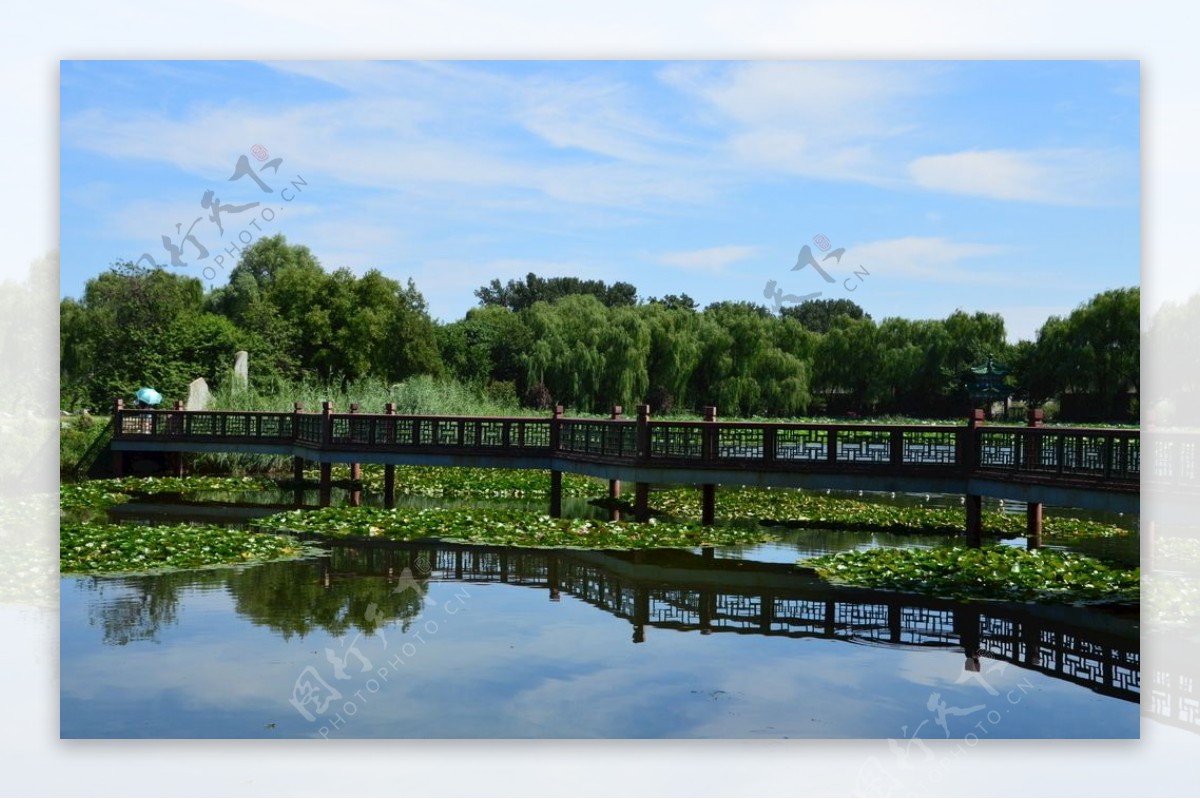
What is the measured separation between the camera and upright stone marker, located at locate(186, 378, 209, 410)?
2403 centimetres

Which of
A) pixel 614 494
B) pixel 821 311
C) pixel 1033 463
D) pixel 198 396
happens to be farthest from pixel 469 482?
pixel 821 311

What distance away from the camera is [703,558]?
12.7 meters

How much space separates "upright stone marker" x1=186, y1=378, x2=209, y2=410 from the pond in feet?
43.8

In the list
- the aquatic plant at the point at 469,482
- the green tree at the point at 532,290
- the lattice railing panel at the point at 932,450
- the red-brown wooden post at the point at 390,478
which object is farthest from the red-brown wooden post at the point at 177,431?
the green tree at the point at 532,290

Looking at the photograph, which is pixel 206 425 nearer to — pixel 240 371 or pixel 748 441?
pixel 240 371

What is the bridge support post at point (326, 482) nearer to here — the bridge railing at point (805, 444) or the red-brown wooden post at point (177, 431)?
the red-brown wooden post at point (177, 431)

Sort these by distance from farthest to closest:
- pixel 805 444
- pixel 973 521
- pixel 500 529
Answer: pixel 805 444 → pixel 500 529 → pixel 973 521

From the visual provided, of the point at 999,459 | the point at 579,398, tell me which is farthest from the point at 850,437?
the point at 579,398

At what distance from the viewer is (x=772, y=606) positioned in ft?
33.3

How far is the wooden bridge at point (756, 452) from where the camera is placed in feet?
37.9

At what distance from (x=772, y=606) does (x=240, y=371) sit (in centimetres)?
1876

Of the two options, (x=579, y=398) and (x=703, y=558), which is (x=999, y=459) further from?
(x=579, y=398)

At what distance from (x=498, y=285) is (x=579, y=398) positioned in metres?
22.7

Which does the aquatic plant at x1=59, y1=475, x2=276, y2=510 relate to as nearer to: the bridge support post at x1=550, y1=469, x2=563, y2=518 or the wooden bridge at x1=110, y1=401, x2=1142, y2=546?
the wooden bridge at x1=110, y1=401, x2=1142, y2=546
